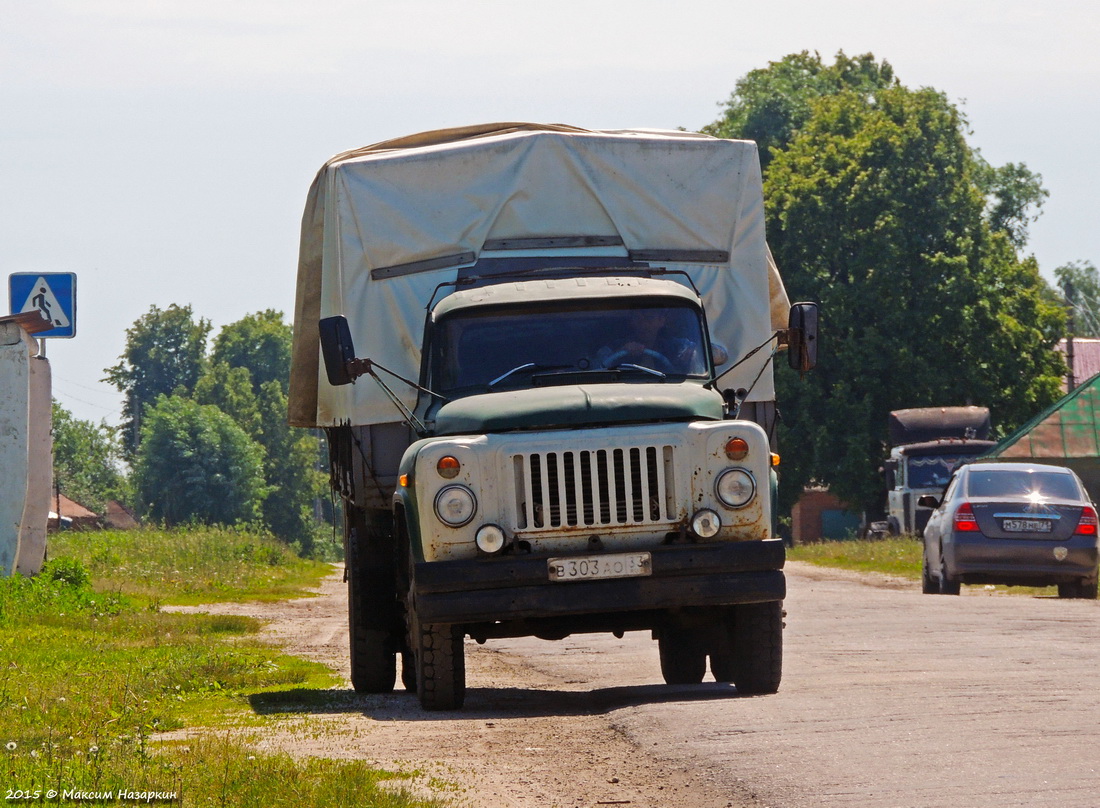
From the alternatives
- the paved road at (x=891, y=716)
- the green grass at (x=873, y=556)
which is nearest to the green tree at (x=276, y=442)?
the green grass at (x=873, y=556)

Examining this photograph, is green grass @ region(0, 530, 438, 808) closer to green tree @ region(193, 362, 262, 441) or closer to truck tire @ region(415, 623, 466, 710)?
truck tire @ region(415, 623, 466, 710)

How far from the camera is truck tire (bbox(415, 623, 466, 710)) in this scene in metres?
10.1

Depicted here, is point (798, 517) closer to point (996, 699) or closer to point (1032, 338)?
point (1032, 338)

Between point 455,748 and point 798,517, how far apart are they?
68633mm

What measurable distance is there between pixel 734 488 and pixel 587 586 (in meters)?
0.98

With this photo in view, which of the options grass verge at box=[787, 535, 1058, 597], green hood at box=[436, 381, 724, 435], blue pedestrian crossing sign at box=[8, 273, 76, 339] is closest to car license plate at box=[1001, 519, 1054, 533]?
grass verge at box=[787, 535, 1058, 597]

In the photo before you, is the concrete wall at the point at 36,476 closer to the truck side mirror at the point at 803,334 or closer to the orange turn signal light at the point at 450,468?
the orange turn signal light at the point at 450,468

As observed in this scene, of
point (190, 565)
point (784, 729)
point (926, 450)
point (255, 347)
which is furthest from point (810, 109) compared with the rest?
point (255, 347)

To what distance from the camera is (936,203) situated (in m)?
52.8

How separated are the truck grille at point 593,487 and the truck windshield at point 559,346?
1.02 metres

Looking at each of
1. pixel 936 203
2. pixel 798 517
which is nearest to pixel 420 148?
pixel 936 203

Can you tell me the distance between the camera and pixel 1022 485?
20891mm

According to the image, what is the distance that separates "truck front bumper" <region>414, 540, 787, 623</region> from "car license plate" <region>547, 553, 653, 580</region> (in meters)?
0.05

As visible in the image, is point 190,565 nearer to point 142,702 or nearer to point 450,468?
point 142,702
